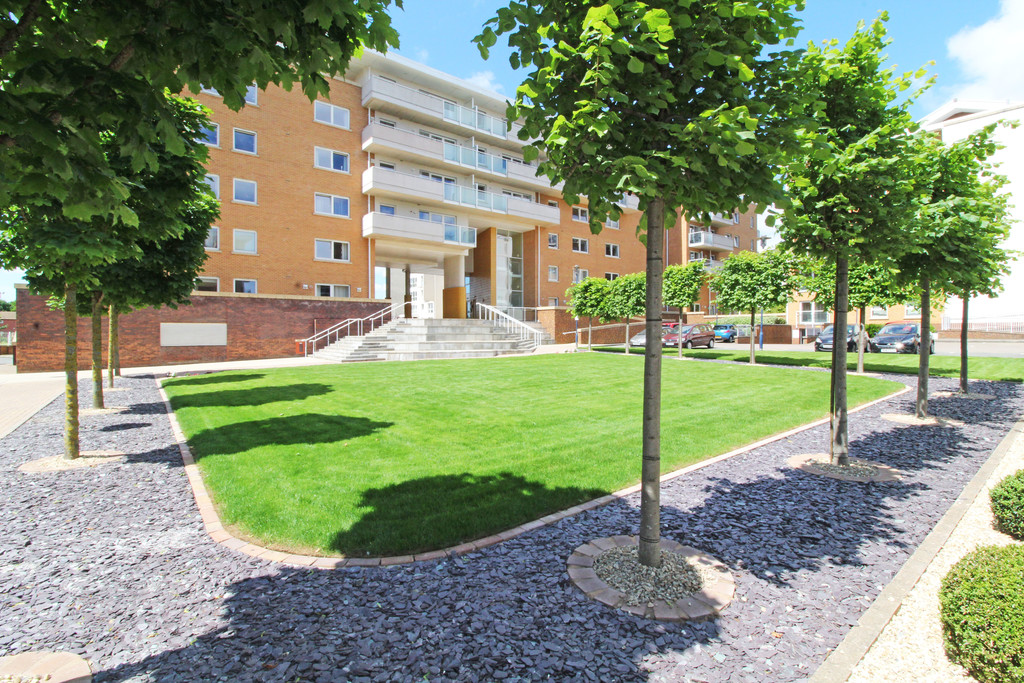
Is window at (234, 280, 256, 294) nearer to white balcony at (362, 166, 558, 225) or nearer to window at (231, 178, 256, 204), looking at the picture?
window at (231, 178, 256, 204)

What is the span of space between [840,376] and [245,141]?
27.2m

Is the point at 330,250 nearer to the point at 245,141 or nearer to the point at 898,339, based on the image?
the point at 245,141

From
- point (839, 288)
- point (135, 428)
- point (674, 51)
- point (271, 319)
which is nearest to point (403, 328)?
point (271, 319)

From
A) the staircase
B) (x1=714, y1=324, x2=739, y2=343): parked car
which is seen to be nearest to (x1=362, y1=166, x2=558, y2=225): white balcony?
the staircase

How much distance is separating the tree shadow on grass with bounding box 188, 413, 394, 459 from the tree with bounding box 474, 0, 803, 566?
220 inches

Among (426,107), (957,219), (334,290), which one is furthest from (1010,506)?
(426,107)

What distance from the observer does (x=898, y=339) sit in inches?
976

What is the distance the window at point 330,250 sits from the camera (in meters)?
25.5

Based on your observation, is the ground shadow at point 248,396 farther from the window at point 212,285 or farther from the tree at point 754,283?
the tree at point 754,283

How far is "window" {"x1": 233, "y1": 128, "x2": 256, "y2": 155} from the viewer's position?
930 inches

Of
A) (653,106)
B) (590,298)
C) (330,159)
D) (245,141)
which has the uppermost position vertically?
(245,141)

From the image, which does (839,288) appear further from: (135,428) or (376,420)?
(135,428)

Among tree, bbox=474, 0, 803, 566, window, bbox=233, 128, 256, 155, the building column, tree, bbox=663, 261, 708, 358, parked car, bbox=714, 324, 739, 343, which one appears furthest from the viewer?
parked car, bbox=714, 324, 739, 343

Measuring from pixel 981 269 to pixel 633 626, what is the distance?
877 centimetres
